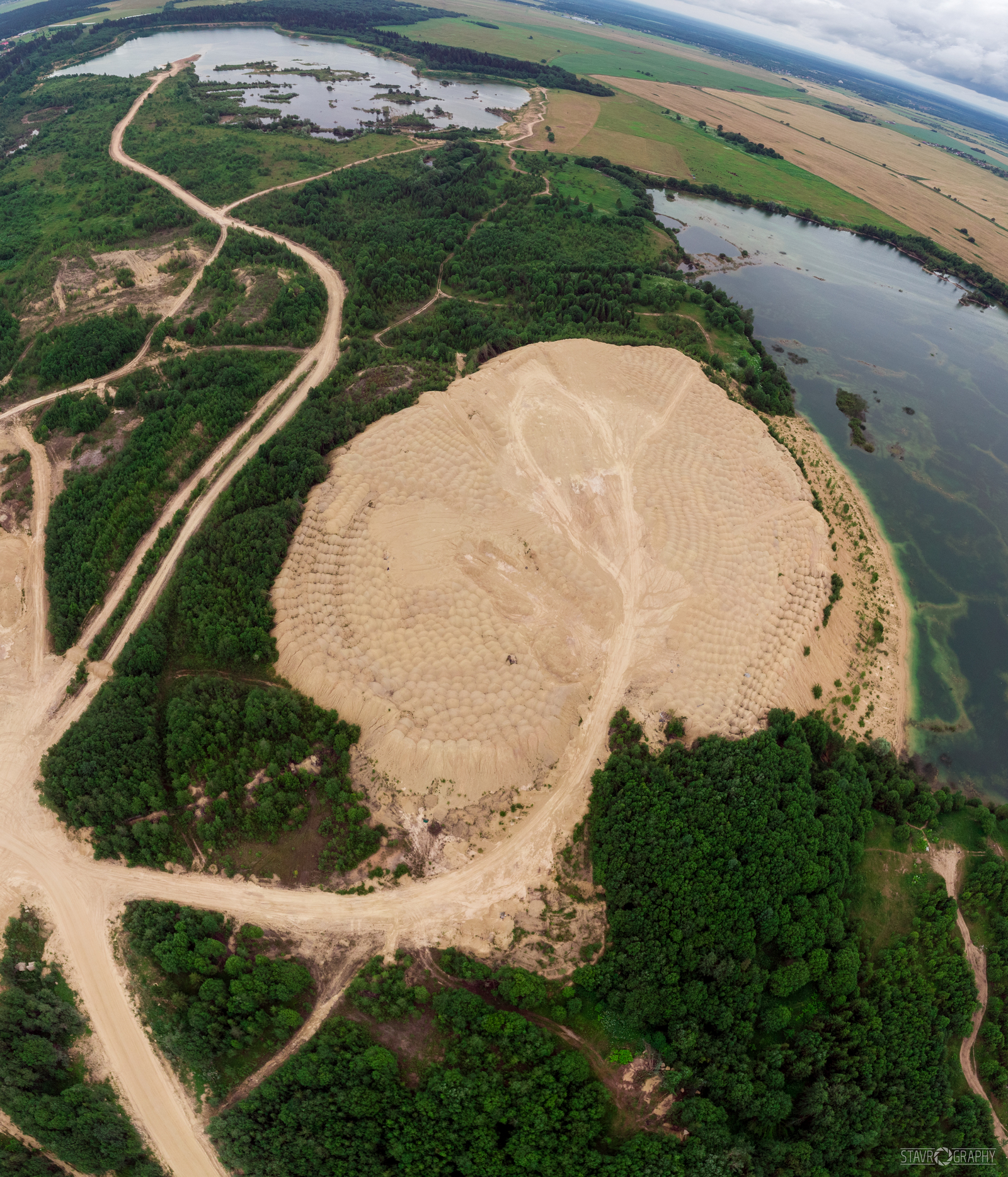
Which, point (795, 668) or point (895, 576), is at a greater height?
point (895, 576)

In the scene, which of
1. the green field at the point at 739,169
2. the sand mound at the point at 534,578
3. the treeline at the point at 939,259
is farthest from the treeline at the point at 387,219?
the treeline at the point at 939,259

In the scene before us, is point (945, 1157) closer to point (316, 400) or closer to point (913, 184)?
point (316, 400)

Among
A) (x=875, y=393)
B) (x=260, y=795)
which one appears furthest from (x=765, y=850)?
(x=875, y=393)

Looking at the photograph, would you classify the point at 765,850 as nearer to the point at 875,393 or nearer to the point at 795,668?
the point at 795,668

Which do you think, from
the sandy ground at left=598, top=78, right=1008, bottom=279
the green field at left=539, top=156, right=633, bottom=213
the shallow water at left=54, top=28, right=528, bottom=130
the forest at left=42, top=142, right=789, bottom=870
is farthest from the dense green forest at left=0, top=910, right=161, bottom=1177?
the sandy ground at left=598, top=78, right=1008, bottom=279

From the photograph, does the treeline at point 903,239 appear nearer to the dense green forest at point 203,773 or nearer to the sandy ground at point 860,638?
the sandy ground at point 860,638

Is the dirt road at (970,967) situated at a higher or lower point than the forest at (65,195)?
lower

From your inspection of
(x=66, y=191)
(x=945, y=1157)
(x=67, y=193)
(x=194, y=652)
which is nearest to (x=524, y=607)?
(x=194, y=652)
